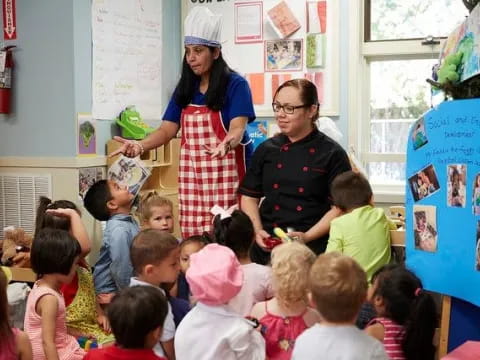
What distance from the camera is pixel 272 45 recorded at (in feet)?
15.5

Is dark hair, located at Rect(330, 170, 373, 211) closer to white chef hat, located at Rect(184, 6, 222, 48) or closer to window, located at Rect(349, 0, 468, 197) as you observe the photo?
white chef hat, located at Rect(184, 6, 222, 48)

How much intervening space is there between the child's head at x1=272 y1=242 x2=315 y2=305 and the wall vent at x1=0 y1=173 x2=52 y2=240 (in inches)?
90.8

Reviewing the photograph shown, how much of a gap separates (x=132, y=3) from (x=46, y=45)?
2.60 ft

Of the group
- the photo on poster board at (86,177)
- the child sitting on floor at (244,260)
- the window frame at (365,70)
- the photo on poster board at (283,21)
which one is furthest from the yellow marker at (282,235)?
the photo on poster board at (283,21)

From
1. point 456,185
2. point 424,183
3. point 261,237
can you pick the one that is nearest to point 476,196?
point 456,185

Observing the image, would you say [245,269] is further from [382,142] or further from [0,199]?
[382,142]

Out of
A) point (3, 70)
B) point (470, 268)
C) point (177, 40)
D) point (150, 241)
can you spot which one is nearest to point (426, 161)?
point (470, 268)

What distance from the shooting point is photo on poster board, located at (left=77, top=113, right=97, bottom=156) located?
388 centimetres

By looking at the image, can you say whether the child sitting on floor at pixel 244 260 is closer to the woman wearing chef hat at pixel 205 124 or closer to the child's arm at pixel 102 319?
the woman wearing chef hat at pixel 205 124

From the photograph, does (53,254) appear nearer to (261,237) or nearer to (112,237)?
(112,237)

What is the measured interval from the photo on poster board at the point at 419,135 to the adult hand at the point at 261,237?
2.27 feet

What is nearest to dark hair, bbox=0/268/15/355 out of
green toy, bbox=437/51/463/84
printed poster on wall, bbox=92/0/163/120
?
green toy, bbox=437/51/463/84

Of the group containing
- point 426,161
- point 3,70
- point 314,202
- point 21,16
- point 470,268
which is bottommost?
point 470,268

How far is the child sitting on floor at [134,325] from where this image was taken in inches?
65.3
